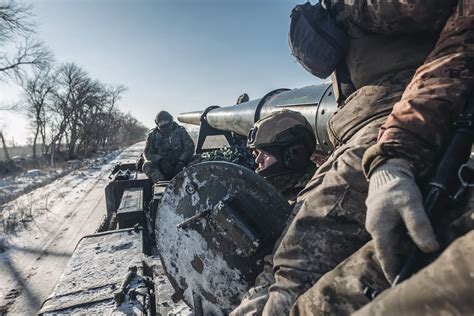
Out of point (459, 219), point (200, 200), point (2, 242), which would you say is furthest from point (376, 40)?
point (2, 242)

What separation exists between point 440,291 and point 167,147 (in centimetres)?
795

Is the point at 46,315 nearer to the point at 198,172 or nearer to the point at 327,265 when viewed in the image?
the point at 198,172

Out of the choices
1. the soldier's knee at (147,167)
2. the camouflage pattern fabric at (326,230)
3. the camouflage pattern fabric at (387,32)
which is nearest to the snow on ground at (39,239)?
the soldier's knee at (147,167)

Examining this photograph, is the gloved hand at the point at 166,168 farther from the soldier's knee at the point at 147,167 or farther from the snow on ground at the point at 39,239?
the snow on ground at the point at 39,239

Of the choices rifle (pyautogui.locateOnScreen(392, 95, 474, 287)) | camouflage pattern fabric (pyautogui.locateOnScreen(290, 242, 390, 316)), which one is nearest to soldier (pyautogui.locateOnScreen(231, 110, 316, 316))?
camouflage pattern fabric (pyautogui.locateOnScreen(290, 242, 390, 316))

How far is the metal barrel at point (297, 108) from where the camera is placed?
3379 mm

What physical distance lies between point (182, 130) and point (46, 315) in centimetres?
712

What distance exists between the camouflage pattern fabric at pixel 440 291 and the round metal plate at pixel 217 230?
0.96 m

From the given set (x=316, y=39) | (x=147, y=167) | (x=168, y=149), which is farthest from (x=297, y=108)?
(x=168, y=149)

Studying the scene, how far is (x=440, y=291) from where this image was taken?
742 millimetres

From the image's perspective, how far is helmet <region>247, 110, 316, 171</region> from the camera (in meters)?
2.41

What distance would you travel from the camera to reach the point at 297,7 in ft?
6.54

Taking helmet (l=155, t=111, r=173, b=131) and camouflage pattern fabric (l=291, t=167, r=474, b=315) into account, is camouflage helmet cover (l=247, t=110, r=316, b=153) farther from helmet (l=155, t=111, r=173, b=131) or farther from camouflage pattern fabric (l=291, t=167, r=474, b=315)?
helmet (l=155, t=111, r=173, b=131)

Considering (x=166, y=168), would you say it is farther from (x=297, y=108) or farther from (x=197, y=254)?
(x=197, y=254)
